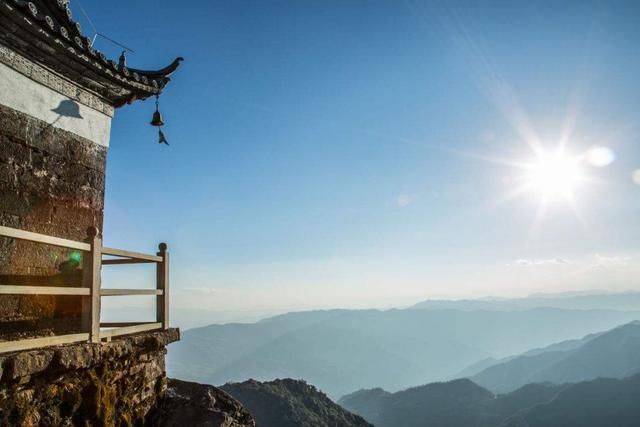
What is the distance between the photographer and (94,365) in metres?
6.41

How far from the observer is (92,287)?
6.37 metres

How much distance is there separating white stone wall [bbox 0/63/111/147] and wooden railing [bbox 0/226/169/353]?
2.74 metres

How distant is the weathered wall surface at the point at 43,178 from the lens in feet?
24.0

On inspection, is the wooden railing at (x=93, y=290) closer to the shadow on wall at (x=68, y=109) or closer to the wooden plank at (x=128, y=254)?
the wooden plank at (x=128, y=254)

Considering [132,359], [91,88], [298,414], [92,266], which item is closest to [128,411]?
[132,359]

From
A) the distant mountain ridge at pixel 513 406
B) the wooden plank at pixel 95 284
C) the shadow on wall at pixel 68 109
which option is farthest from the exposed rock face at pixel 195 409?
the distant mountain ridge at pixel 513 406

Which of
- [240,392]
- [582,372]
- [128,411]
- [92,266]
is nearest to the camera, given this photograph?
[92,266]

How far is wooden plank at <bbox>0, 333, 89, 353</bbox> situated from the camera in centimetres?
504

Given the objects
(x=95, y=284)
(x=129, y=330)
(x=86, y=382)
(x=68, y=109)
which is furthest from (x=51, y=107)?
(x=86, y=382)

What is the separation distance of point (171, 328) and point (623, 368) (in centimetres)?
21884

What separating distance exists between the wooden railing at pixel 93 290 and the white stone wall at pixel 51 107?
2735 mm

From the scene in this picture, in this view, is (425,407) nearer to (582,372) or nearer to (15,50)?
(582,372)

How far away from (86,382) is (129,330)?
3.84ft

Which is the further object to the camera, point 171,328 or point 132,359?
point 171,328
